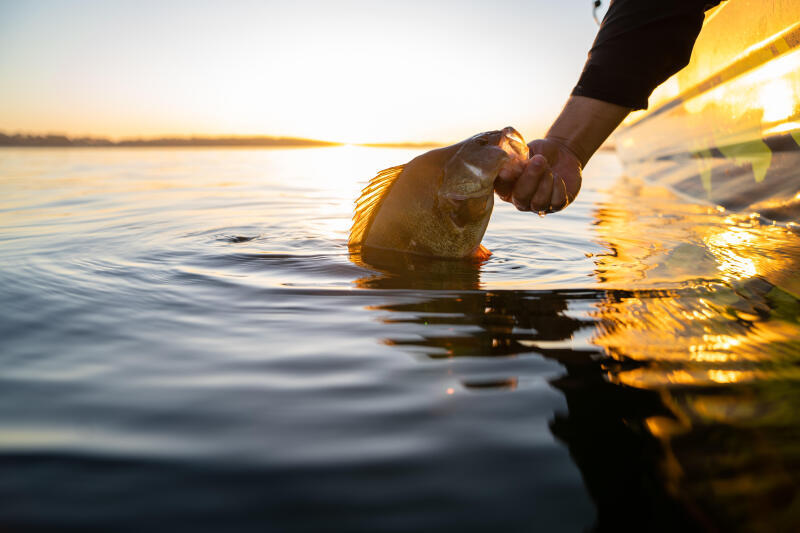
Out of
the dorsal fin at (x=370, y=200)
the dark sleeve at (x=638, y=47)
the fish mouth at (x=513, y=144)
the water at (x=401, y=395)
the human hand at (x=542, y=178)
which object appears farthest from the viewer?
the dorsal fin at (x=370, y=200)

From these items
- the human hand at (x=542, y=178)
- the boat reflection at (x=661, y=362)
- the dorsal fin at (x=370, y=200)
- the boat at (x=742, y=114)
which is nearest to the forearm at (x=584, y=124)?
the human hand at (x=542, y=178)

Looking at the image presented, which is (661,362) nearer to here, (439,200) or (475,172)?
(475,172)

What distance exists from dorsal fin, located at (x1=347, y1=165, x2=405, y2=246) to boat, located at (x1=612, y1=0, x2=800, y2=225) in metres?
3.47

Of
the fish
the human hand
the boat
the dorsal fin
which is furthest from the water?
the boat

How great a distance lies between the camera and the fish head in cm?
333

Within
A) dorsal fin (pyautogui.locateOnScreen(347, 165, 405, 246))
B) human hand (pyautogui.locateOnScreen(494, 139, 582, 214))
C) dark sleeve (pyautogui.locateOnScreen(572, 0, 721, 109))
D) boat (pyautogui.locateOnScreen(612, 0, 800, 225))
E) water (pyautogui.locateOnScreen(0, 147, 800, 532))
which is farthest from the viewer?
boat (pyautogui.locateOnScreen(612, 0, 800, 225))

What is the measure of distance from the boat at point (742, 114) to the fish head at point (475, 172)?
2946 mm

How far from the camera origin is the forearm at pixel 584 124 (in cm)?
333

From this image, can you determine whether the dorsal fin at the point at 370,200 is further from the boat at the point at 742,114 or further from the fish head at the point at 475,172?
the boat at the point at 742,114

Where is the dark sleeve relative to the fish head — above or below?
above

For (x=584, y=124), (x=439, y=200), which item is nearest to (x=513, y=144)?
(x=584, y=124)

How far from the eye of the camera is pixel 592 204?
7.88 m

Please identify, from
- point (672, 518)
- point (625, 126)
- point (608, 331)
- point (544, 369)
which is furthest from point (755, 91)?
point (625, 126)

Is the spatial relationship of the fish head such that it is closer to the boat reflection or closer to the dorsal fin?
the boat reflection
